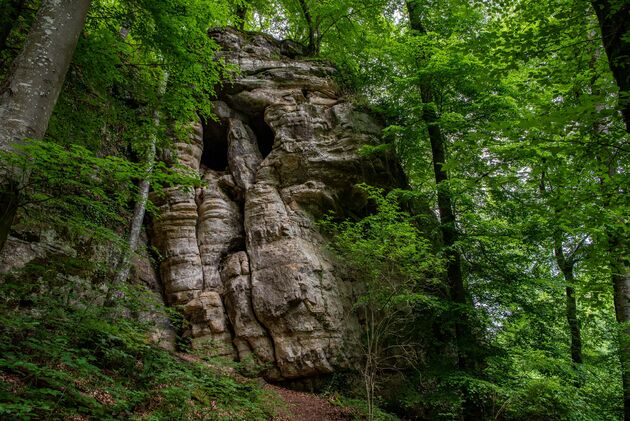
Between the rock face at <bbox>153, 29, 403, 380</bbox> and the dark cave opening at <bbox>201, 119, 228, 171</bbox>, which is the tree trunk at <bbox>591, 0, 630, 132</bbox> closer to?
the rock face at <bbox>153, 29, 403, 380</bbox>

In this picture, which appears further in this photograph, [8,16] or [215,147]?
[215,147]

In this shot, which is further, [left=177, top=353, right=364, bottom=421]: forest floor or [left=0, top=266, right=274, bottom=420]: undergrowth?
[left=177, top=353, right=364, bottom=421]: forest floor

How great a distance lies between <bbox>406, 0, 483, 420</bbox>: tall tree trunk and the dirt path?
3.07 m

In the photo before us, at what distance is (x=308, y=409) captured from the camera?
29.0 feet

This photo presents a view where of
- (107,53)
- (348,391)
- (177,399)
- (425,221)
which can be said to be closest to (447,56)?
(425,221)

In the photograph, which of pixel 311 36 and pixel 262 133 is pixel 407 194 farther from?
pixel 311 36

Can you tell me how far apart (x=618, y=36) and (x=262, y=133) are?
12.6m

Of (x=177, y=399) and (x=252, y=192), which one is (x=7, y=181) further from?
(x=252, y=192)

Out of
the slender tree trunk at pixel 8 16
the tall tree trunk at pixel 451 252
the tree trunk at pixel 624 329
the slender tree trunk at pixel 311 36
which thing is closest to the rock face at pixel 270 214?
the slender tree trunk at pixel 311 36

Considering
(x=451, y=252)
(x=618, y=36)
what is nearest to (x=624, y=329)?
(x=451, y=252)

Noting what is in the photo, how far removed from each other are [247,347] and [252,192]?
496 centimetres

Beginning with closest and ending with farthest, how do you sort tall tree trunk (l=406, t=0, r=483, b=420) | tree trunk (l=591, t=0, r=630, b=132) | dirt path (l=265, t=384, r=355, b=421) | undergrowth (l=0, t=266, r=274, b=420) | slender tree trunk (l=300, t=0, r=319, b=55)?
tree trunk (l=591, t=0, r=630, b=132), undergrowth (l=0, t=266, r=274, b=420), dirt path (l=265, t=384, r=355, b=421), tall tree trunk (l=406, t=0, r=483, b=420), slender tree trunk (l=300, t=0, r=319, b=55)

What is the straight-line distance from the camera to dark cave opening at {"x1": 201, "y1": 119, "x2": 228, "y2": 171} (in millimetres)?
14461

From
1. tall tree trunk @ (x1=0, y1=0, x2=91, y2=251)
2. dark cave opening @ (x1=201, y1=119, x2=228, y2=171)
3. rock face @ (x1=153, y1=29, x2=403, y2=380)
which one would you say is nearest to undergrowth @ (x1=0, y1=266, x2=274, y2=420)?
tall tree trunk @ (x1=0, y1=0, x2=91, y2=251)
